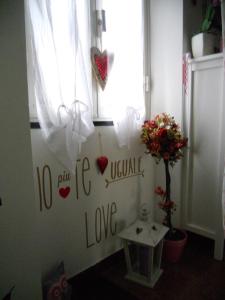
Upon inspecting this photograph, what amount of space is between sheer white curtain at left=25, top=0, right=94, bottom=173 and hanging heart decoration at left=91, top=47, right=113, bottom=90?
13cm

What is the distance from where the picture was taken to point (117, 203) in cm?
167

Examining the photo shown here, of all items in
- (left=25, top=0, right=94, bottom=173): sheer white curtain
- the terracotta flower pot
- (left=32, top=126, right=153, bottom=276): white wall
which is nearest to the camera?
(left=25, top=0, right=94, bottom=173): sheer white curtain

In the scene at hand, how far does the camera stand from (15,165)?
32.4 inches

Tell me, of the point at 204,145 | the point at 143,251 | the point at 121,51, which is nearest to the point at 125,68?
the point at 121,51

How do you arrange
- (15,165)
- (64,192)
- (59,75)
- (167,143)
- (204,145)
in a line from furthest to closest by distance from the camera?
(204,145)
(167,143)
(64,192)
(59,75)
(15,165)

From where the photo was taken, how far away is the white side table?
4.60 ft

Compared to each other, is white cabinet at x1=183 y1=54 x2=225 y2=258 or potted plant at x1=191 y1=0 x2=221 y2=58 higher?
potted plant at x1=191 y1=0 x2=221 y2=58

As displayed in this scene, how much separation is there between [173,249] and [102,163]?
2.70ft

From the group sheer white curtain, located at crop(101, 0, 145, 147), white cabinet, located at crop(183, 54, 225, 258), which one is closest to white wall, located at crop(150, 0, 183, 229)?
white cabinet, located at crop(183, 54, 225, 258)

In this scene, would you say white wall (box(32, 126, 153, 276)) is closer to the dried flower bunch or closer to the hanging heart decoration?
the dried flower bunch

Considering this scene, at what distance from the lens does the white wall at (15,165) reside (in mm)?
773

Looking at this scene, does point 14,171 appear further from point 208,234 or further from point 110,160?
point 208,234

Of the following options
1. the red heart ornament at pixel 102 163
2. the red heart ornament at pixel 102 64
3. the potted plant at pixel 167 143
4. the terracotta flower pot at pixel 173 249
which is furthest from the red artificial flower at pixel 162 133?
the terracotta flower pot at pixel 173 249

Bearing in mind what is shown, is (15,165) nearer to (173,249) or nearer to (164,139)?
(164,139)
